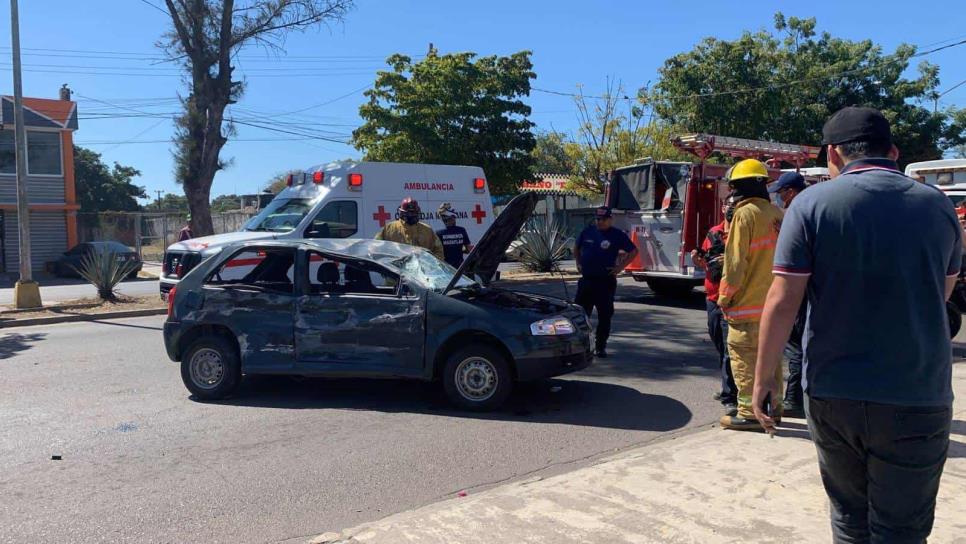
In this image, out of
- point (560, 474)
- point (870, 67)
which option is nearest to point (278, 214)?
point (560, 474)

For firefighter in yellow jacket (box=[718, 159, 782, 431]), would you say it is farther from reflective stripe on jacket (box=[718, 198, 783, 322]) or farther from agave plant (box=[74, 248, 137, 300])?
agave plant (box=[74, 248, 137, 300])

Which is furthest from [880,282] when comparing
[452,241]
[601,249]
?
[452,241]

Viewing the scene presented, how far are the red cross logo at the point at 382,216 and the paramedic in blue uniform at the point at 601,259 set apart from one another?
550 cm

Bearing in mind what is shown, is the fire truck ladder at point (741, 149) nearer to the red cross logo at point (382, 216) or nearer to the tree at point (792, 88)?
the red cross logo at point (382, 216)

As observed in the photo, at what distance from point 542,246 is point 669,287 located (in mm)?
5706

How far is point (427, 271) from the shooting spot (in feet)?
22.8

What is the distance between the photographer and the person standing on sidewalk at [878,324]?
2.47 m

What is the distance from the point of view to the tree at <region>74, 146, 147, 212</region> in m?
50.4

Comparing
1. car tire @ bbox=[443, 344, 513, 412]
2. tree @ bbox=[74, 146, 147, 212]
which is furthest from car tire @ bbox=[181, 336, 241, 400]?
tree @ bbox=[74, 146, 147, 212]

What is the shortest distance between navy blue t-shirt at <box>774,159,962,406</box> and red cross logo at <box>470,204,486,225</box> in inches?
494

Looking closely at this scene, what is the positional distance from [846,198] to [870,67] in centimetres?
2911

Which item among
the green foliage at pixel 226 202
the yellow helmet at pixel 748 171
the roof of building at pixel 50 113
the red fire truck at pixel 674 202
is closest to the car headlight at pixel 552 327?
the yellow helmet at pixel 748 171

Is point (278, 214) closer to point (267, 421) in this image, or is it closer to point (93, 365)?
point (93, 365)

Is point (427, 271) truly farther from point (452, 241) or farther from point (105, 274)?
point (105, 274)
